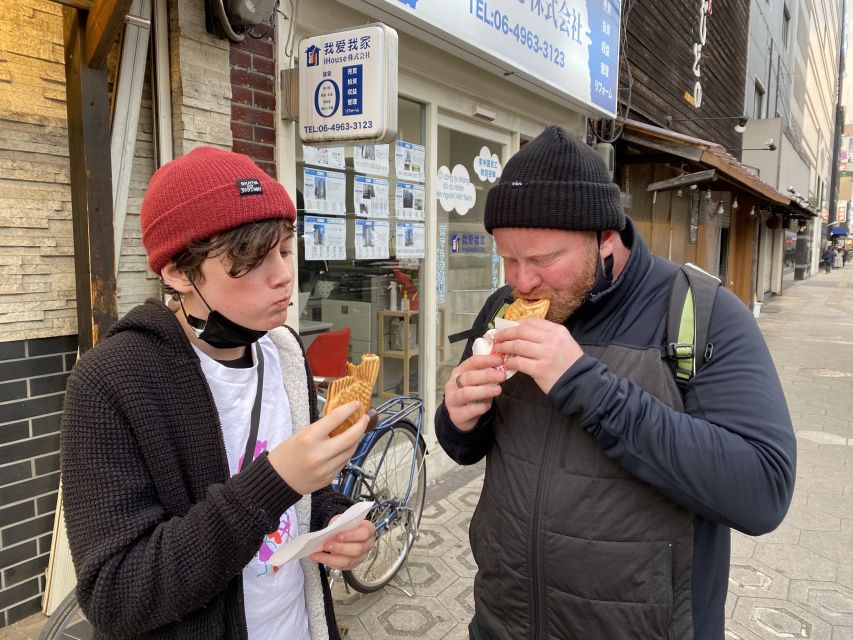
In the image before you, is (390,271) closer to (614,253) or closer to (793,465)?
(614,253)

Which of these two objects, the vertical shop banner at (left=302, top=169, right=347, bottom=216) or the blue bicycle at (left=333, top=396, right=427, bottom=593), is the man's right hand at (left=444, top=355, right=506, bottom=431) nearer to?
the blue bicycle at (left=333, top=396, right=427, bottom=593)

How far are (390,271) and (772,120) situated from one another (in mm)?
19205

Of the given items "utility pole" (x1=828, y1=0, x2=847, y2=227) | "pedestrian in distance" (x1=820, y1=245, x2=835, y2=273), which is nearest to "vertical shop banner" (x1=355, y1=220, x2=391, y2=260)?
"utility pole" (x1=828, y1=0, x2=847, y2=227)

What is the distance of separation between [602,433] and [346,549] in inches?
27.9

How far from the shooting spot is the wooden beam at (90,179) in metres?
2.50

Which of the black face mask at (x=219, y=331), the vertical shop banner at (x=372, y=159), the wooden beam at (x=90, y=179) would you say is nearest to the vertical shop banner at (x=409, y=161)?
the vertical shop banner at (x=372, y=159)

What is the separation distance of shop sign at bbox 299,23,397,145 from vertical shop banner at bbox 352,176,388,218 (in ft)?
3.18

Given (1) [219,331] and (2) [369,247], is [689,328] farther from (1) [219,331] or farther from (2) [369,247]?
(2) [369,247]

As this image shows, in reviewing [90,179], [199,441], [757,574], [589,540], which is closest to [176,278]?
[199,441]

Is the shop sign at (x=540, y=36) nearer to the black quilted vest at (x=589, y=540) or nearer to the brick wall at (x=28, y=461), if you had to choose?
the brick wall at (x=28, y=461)

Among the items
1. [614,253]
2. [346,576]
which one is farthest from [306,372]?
[346,576]

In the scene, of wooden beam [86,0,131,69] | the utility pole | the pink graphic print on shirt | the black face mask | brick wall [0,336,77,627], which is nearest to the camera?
the black face mask

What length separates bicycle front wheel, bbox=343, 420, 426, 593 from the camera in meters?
3.40

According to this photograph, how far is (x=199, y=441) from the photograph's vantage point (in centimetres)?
130
